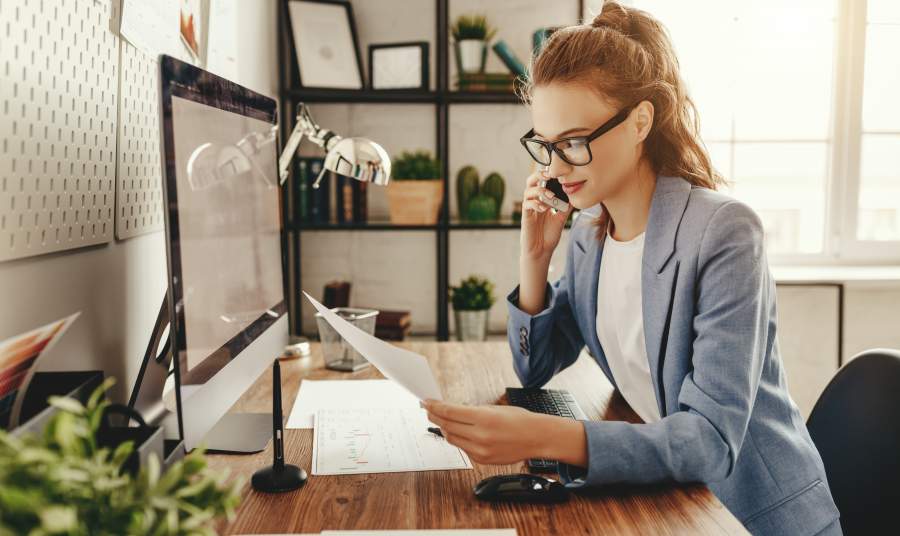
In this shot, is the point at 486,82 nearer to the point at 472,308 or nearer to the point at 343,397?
the point at 472,308

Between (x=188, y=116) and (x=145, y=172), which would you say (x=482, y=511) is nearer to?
(x=188, y=116)

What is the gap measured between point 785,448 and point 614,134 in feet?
1.82

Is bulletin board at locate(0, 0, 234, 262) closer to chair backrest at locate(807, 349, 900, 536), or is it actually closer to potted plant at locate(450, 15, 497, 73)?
chair backrest at locate(807, 349, 900, 536)

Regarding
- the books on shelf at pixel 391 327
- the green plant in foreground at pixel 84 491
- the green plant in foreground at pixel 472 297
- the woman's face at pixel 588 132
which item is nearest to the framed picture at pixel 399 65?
the green plant in foreground at pixel 472 297

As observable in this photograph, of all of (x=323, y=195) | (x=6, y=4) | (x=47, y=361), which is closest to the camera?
(x=6, y=4)

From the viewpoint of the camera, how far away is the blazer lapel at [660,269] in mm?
1128

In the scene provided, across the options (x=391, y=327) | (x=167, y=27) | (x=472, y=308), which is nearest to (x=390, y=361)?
(x=167, y=27)

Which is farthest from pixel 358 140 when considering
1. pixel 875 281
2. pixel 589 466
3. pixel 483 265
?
pixel 875 281

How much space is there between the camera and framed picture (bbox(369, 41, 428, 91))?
260 cm

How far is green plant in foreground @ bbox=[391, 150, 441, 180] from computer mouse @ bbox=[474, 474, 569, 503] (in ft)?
5.77

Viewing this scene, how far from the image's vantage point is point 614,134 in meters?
1.19

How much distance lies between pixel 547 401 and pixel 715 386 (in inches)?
13.8

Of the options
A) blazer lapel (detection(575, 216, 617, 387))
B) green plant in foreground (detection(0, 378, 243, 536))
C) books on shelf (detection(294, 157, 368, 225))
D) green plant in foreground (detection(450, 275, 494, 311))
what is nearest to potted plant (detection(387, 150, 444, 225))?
books on shelf (detection(294, 157, 368, 225))

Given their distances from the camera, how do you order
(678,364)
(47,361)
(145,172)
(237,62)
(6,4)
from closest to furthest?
(6,4), (47,361), (678,364), (145,172), (237,62)
